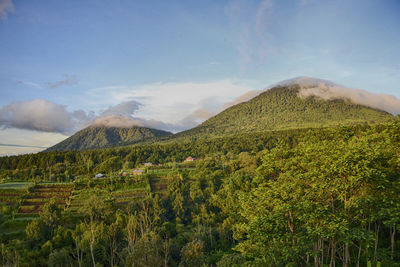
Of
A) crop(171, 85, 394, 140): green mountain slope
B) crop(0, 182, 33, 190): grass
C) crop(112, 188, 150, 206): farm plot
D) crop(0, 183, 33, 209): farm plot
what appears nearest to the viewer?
crop(0, 183, 33, 209): farm plot

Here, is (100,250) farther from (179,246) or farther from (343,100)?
(343,100)

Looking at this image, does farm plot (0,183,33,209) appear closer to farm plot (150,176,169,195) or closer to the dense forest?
the dense forest

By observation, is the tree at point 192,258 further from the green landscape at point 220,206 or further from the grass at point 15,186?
the grass at point 15,186

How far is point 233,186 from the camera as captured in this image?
45.3 m

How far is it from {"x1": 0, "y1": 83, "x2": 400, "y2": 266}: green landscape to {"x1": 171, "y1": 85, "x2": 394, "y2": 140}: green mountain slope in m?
41.7

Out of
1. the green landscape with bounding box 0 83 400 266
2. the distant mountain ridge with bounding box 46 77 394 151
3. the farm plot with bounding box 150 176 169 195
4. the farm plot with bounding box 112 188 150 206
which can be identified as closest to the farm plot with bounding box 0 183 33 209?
the green landscape with bounding box 0 83 400 266

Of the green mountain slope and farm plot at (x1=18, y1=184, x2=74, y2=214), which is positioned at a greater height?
the green mountain slope

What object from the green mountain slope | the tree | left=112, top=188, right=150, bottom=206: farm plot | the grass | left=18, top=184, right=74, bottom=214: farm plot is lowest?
the tree

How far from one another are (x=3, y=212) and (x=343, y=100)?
185m

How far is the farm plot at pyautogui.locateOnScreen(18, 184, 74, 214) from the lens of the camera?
40156 millimetres

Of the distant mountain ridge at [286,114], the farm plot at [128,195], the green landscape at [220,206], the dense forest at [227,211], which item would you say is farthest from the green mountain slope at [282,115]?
the farm plot at [128,195]

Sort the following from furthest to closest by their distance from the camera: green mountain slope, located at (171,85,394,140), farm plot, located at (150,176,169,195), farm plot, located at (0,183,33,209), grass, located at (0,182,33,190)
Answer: green mountain slope, located at (171,85,394,140)
farm plot, located at (150,176,169,195)
grass, located at (0,182,33,190)
farm plot, located at (0,183,33,209)

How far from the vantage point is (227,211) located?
40969mm

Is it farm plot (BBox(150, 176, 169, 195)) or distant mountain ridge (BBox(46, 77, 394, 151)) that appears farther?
distant mountain ridge (BBox(46, 77, 394, 151))
